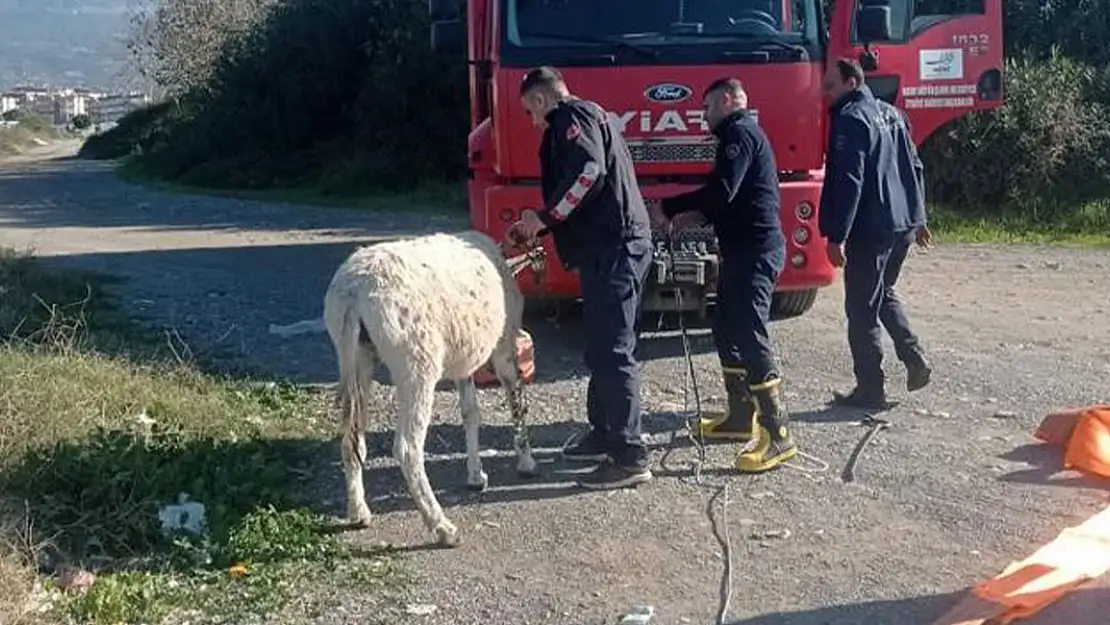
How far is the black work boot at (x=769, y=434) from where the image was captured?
26.8ft

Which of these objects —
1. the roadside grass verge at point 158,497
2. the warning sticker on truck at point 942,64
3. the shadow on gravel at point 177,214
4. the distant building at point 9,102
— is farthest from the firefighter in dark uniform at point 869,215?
the distant building at point 9,102

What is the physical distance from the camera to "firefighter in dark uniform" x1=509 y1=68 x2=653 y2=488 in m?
7.87

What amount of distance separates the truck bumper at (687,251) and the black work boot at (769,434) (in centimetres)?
218

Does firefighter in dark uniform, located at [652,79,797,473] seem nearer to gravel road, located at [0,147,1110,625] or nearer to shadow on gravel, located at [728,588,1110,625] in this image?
gravel road, located at [0,147,1110,625]

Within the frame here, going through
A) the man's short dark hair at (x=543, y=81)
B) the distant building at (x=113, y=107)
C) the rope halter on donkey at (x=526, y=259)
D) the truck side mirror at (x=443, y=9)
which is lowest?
the rope halter on donkey at (x=526, y=259)

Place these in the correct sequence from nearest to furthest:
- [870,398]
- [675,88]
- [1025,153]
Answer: [870,398] < [675,88] < [1025,153]

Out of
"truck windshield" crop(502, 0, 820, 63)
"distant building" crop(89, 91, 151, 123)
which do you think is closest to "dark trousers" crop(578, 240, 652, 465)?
"truck windshield" crop(502, 0, 820, 63)

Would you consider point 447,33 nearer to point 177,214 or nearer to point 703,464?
point 703,464

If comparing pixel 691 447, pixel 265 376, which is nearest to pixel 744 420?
pixel 691 447

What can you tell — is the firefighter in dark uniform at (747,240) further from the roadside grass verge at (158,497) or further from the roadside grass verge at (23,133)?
the roadside grass verge at (23,133)

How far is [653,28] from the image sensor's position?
10820 millimetres

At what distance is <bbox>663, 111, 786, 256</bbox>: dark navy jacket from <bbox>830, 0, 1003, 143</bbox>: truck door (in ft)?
11.5

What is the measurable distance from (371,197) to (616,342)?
773 inches

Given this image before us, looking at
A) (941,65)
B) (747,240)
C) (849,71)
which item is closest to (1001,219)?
(941,65)
